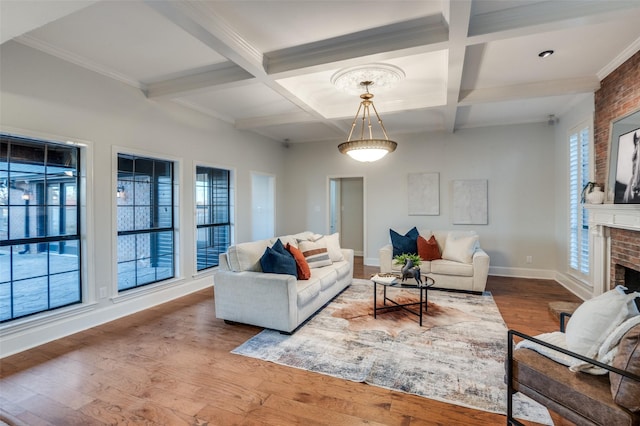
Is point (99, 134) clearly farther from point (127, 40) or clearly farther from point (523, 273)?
point (523, 273)

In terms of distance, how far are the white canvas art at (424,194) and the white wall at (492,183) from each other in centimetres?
Answer: 11

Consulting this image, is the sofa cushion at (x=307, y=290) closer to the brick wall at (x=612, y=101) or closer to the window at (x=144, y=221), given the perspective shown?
the window at (x=144, y=221)

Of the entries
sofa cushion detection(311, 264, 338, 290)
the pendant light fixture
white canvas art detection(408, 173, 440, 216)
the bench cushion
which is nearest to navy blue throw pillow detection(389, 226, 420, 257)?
white canvas art detection(408, 173, 440, 216)

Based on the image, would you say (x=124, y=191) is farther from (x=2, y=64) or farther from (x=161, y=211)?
(x=2, y=64)

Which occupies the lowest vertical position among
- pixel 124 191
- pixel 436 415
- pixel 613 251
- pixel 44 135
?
pixel 436 415

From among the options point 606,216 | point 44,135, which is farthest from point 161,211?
point 606,216

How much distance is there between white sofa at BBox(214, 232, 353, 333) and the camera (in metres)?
3.11

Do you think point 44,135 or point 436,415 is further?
point 44,135

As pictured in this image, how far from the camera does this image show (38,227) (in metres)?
3.10

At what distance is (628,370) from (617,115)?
11.2 ft

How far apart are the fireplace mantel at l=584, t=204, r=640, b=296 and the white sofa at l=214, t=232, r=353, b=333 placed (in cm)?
331

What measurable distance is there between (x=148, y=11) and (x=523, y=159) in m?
6.02

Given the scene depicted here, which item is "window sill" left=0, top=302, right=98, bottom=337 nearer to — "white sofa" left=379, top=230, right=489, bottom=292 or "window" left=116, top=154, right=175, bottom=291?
"window" left=116, top=154, right=175, bottom=291

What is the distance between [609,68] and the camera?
11.3ft
